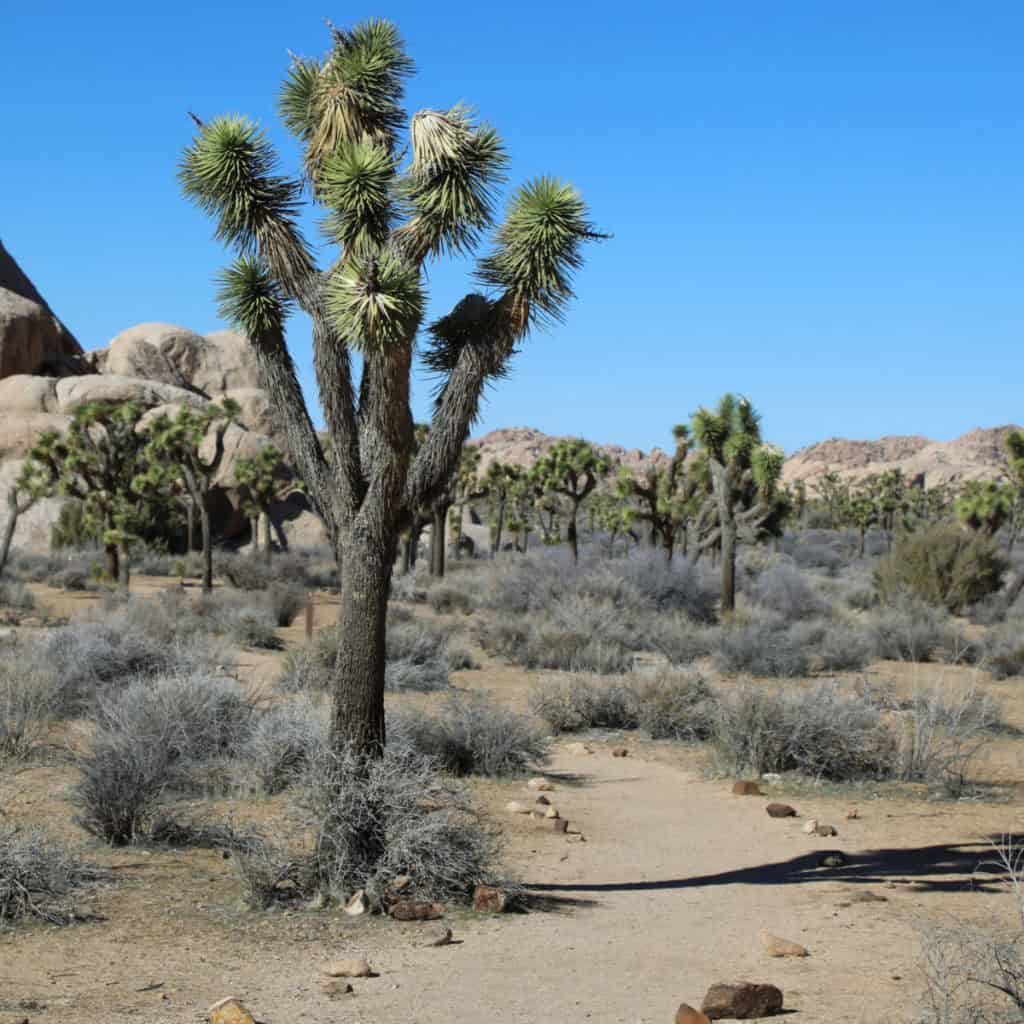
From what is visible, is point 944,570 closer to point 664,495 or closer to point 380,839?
point 664,495

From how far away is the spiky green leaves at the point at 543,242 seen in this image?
8.18 meters

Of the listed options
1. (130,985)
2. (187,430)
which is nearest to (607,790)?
(130,985)

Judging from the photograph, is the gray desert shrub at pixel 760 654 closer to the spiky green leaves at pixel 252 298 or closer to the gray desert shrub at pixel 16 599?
the spiky green leaves at pixel 252 298

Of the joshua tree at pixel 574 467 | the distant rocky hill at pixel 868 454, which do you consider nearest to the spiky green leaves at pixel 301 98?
the joshua tree at pixel 574 467

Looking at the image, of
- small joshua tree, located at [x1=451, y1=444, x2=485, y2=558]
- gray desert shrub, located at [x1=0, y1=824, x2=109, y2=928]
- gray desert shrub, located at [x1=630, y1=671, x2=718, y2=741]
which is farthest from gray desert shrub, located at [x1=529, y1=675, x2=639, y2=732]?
small joshua tree, located at [x1=451, y1=444, x2=485, y2=558]

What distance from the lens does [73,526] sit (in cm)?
4391

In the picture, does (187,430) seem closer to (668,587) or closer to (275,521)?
(668,587)

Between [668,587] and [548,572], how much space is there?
330 cm

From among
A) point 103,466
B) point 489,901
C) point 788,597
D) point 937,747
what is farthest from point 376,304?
point 103,466

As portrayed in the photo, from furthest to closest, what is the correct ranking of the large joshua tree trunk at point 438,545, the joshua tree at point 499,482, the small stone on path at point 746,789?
the joshua tree at point 499,482, the large joshua tree trunk at point 438,545, the small stone on path at point 746,789

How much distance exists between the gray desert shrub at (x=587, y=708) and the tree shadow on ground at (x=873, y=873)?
5842mm

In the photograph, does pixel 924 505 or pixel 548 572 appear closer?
pixel 548 572

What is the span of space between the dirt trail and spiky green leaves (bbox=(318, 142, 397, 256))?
4173mm

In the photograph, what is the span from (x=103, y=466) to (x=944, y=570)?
2140 centimetres
